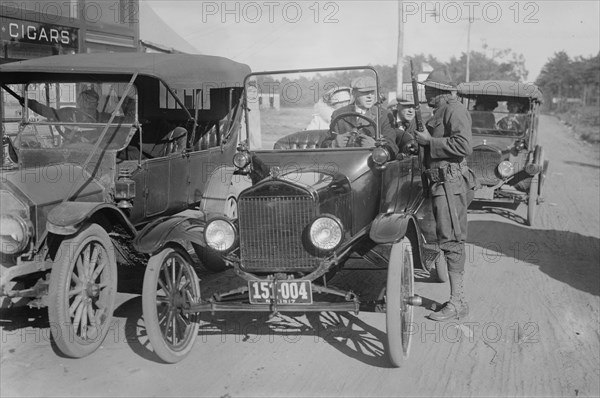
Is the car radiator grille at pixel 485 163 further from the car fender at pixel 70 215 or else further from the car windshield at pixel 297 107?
the car fender at pixel 70 215

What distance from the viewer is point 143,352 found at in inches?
182

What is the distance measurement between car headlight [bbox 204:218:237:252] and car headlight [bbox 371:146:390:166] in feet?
4.56

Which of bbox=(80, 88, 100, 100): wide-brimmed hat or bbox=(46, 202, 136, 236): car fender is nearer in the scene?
bbox=(46, 202, 136, 236): car fender

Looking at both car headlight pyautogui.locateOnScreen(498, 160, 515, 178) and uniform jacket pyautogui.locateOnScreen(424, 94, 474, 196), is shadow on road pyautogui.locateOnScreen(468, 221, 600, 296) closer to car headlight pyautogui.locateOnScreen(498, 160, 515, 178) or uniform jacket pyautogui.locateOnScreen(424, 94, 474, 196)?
car headlight pyautogui.locateOnScreen(498, 160, 515, 178)

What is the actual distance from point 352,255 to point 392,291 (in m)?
0.74

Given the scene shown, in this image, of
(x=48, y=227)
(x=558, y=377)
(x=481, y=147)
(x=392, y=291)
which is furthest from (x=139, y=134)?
(x=481, y=147)

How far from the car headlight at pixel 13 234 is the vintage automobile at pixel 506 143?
23.2ft

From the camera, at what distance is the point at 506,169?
32.1 ft

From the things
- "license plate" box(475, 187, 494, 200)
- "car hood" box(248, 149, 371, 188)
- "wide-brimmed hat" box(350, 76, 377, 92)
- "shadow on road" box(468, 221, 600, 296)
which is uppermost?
"wide-brimmed hat" box(350, 76, 377, 92)

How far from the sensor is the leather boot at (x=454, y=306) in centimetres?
518

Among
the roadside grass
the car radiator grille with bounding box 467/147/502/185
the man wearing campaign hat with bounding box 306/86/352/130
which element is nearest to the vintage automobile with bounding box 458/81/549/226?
the car radiator grille with bounding box 467/147/502/185

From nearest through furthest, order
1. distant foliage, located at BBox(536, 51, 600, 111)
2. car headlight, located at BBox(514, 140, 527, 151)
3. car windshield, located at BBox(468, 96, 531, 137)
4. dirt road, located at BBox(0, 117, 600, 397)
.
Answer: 1. dirt road, located at BBox(0, 117, 600, 397)
2. car headlight, located at BBox(514, 140, 527, 151)
3. car windshield, located at BBox(468, 96, 531, 137)
4. distant foliage, located at BBox(536, 51, 600, 111)

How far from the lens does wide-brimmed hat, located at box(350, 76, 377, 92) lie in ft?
18.2

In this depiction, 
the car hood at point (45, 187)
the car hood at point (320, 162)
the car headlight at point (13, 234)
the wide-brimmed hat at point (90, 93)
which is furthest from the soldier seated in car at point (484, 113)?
the car headlight at point (13, 234)
